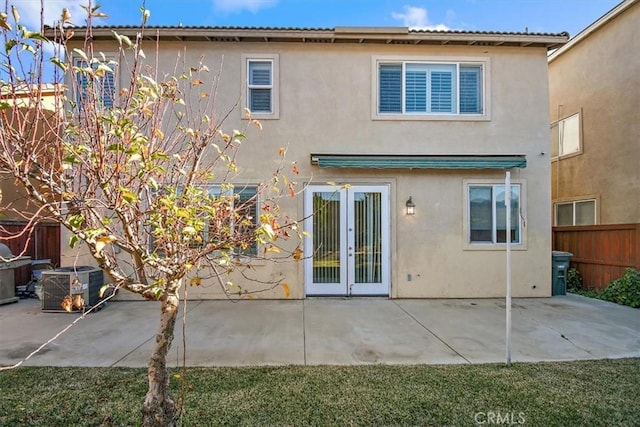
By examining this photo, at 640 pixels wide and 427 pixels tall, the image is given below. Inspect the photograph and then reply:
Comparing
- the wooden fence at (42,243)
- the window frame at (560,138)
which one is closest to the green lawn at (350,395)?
Answer: the wooden fence at (42,243)

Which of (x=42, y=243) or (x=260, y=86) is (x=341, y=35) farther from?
(x=42, y=243)

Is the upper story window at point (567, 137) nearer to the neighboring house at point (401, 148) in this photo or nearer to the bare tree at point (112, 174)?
the neighboring house at point (401, 148)

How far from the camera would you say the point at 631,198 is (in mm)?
9312

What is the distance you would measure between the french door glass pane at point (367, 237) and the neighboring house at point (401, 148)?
25mm

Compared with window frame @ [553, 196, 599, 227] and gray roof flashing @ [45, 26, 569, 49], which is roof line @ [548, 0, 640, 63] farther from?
window frame @ [553, 196, 599, 227]

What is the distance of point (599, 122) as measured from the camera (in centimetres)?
1044

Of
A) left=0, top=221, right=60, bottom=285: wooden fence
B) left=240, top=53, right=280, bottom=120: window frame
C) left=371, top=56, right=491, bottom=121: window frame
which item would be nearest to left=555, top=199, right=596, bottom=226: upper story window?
left=371, top=56, right=491, bottom=121: window frame

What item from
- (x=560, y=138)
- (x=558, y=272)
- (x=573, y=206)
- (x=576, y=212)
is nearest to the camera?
(x=558, y=272)

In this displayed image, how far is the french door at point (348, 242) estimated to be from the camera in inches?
344

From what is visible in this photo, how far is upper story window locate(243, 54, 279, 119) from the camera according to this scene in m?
8.73

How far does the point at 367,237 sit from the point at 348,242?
1.64 feet

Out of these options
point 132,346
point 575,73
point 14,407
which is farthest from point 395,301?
point 575,73

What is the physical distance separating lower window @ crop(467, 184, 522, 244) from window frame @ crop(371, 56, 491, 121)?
6.04 feet
